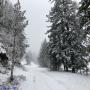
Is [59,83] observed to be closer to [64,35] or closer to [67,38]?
[67,38]

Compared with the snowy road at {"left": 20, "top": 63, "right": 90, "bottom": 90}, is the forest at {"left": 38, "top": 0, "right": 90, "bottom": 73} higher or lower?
higher

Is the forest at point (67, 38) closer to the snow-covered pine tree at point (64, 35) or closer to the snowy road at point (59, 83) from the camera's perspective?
the snow-covered pine tree at point (64, 35)

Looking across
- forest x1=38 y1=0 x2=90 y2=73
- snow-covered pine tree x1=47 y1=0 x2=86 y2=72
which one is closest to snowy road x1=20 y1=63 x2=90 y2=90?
forest x1=38 y1=0 x2=90 y2=73

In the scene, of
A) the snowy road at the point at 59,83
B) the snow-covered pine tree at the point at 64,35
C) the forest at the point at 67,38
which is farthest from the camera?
the snow-covered pine tree at the point at 64,35

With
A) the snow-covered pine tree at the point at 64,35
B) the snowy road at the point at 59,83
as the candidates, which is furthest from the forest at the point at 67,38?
the snowy road at the point at 59,83

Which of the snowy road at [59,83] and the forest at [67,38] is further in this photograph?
the forest at [67,38]

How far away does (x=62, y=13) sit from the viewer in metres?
29.7

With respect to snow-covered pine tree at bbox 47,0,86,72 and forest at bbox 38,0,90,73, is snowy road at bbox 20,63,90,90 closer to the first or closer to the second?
forest at bbox 38,0,90,73

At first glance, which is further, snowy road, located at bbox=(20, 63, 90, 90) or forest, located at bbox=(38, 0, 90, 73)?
forest, located at bbox=(38, 0, 90, 73)

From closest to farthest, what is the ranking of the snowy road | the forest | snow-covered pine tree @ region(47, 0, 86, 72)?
the snowy road
the forest
snow-covered pine tree @ region(47, 0, 86, 72)

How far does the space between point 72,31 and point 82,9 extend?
1620 cm

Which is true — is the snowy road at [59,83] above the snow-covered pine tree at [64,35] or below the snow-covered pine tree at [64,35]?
below

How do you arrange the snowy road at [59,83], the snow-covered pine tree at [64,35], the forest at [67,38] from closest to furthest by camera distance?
1. the snowy road at [59,83]
2. the forest at [67,38]
3. the snow-covered pine tree at [64,35]

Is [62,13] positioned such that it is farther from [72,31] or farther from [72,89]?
[72,89]
